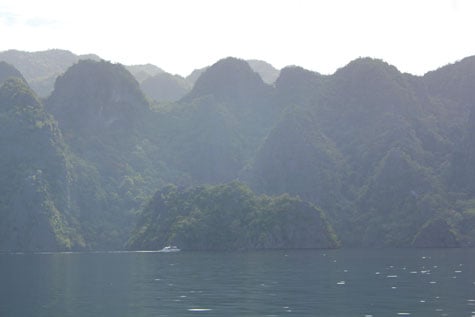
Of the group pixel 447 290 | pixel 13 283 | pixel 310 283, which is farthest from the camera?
pixel 13 283

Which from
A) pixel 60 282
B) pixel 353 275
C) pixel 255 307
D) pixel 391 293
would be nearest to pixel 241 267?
pixel 353 275

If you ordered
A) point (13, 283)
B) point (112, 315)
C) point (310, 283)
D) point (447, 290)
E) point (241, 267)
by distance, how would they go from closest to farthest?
1. point (112, 315)
2. point (447, 290)
3. point (310, 283)
4. point (13, 283)
5. point (241, 267)

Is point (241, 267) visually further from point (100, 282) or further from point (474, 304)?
point (474, 304)

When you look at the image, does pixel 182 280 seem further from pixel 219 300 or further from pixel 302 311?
pixel 302 311

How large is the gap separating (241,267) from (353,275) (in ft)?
81.5

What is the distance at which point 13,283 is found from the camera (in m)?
91.6

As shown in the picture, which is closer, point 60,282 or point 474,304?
point 474,304

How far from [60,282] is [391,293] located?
132 feet

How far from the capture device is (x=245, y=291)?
7762cm

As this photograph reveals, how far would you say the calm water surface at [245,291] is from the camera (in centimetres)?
6231

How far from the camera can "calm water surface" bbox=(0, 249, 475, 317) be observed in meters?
Result: 62.3

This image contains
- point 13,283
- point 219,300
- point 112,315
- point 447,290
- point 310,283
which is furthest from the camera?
point 13,283

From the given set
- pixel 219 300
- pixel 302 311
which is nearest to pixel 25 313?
pixel 219 300

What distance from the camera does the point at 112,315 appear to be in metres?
60.8
